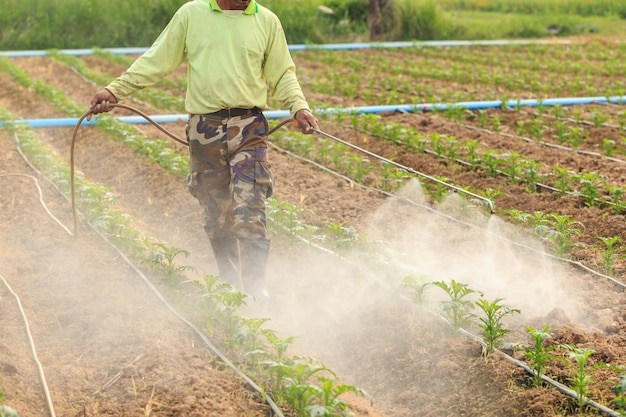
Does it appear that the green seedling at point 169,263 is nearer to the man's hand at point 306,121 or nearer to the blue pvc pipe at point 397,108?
the man's hand at point 306,121

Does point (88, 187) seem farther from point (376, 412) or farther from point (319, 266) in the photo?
point (376, 412)

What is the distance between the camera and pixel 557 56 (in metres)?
17.9

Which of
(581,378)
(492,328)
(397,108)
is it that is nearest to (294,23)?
(397,108)

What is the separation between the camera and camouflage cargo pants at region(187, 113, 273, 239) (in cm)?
498

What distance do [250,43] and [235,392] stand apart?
1941 mm

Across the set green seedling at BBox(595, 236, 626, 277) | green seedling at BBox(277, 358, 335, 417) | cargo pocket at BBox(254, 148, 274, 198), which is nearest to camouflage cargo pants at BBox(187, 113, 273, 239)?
cargo pocket at BBox(254, 148, 274, 198)

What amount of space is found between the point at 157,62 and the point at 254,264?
4.18ft

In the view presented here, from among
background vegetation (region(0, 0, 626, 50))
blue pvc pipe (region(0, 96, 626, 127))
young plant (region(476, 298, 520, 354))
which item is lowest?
background vegetation (region(0, 0, 626, 50))

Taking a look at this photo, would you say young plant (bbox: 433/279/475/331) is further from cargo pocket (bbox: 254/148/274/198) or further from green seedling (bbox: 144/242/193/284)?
green seedling (bbox: 144/242/193/284)

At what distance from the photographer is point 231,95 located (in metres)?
4.91

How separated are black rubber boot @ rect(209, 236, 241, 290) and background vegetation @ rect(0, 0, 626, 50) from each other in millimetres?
15276

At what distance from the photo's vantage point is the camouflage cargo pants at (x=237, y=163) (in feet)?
16.3

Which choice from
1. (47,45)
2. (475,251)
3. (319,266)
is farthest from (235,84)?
(47,45)

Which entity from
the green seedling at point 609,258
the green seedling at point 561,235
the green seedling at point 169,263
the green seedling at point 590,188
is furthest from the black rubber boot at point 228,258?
the green seedling at point 590,188
